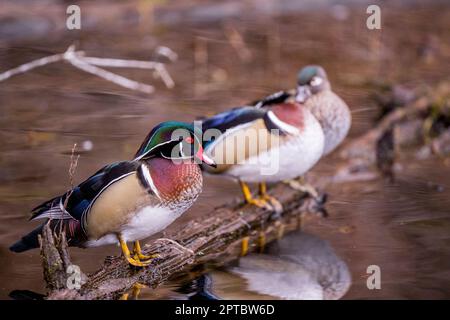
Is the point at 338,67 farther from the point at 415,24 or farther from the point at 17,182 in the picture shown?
the point at 17,182

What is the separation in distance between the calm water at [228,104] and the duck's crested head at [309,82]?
674 mm

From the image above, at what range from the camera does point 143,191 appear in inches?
114

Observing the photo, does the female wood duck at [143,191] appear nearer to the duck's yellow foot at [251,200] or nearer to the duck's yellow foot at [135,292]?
the duck's yellow foot at [135,292]

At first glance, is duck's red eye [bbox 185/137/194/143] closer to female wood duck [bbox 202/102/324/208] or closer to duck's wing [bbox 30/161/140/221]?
duck's wing [bbox 30/161/140/221]

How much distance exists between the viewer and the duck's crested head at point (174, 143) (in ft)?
9.41

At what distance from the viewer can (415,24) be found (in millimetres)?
9031

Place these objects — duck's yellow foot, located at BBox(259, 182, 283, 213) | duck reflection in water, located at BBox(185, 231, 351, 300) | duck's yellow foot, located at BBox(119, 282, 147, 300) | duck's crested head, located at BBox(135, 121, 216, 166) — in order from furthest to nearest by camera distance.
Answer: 1. duck's yellow foot, located at BBox(259, 182, 283, 213)
2. duck reflection in water, located at BBox(185, 231, 351, 300)
3. duck's yellow foot, located at BBox(119, 282, 147, 300)
4. duck's crested head, located at BBox(135, 121, 216, 166)

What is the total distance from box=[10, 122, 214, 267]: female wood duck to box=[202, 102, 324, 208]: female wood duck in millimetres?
960

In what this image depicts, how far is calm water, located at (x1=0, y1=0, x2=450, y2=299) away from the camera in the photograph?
3.77 meters

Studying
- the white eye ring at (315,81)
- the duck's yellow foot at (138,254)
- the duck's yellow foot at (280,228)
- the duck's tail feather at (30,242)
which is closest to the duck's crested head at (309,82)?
the white eye ring at (315,81)

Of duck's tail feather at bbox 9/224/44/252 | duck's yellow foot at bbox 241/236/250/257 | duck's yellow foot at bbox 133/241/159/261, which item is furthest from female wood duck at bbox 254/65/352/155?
duck's tail feather at bbox 9/224/44/252

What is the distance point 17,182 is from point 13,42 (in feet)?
9.38

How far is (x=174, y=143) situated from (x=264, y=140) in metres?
1.08

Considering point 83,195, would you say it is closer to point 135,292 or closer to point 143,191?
point 143,191
